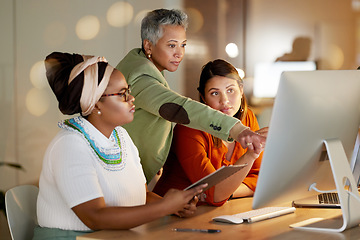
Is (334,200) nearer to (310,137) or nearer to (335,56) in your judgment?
(310,137)

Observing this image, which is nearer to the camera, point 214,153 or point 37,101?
point 214,153

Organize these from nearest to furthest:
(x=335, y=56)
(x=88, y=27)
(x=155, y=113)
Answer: (x=155, y=113) → (x=88, y=27) → (x=335, y=56)

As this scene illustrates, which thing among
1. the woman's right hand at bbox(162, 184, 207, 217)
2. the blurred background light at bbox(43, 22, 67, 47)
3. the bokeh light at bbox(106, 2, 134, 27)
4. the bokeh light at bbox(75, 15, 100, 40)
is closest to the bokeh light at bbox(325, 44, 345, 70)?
the bokeh light at bbox(106, 2, 134, 27)

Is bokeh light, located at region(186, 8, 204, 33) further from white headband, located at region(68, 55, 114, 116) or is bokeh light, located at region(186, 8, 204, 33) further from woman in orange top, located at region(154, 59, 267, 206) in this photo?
white headband, located at region(68, 55, 114, 116)

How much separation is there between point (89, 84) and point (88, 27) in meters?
1.54

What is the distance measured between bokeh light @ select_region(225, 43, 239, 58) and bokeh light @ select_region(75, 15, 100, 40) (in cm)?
171

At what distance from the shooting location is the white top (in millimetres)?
1642

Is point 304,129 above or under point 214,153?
above

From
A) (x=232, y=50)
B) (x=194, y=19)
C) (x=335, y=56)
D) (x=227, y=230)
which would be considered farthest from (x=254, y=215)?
(x=335, y=56)

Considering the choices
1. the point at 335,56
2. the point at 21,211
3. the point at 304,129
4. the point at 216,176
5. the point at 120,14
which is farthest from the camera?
the point at 335,56

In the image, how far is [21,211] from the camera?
1931mm

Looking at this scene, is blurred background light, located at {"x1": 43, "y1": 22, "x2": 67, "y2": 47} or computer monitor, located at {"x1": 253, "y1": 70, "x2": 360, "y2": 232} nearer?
computer monitor, located at {"x1": 253, "y1": 70, "x2": 360, "y2": 232}

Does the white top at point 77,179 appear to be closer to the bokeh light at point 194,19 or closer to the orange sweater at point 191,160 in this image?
the orange sweater at point 191,160

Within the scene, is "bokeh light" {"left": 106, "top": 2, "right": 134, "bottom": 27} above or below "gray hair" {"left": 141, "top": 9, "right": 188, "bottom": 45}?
above
